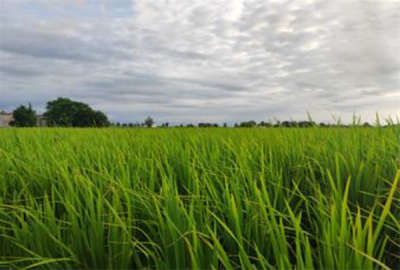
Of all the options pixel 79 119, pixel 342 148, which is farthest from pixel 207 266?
pixel 79 119

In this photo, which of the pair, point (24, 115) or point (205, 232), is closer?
point (205, 232)

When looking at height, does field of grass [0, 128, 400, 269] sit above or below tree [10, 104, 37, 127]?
below

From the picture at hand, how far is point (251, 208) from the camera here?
3.37 ft

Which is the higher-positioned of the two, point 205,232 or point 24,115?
point 24,115

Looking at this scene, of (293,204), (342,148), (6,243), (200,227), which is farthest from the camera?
(342,148)

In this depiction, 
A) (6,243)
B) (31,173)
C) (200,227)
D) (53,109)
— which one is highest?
(53,109)

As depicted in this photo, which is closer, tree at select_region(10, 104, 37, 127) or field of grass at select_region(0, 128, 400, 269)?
field of grass at select_region(0, 128, 400, 269)

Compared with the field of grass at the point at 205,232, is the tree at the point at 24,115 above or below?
above

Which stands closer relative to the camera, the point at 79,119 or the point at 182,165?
the point at 182,165

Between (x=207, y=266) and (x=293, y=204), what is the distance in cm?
64

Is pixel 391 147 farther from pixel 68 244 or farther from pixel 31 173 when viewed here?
pixel 31 173

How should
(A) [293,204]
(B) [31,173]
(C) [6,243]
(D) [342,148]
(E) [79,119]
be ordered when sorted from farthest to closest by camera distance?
(E) [79,119] → (D) [342,148] → (B) [31,173] → (A) [293,204] → (C) [6,243]

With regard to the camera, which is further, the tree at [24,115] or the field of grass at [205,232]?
the tree at [24,115]

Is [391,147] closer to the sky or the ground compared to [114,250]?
closer to the sky
